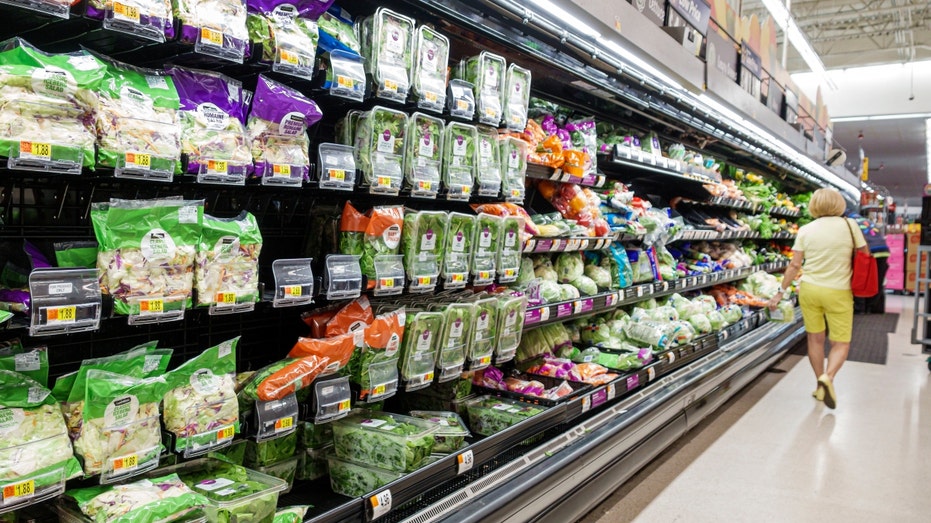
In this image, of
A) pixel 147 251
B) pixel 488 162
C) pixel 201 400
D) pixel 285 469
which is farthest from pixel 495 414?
pixel 147 251

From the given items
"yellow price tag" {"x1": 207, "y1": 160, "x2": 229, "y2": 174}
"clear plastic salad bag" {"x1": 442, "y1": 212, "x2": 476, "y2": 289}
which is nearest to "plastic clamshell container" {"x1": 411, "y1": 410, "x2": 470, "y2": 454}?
"clear plastic salad bag" {"x1": 442, "y1": 212, "x2": 476, "y2": 289}

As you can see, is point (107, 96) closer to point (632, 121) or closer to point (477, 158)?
point (477, 158)

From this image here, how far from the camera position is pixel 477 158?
8.22 feet

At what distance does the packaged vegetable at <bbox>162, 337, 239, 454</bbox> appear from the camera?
4.97 ft

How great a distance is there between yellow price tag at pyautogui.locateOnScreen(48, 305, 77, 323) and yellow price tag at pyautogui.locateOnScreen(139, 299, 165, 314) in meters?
0.14

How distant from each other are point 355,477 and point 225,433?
1.91ft

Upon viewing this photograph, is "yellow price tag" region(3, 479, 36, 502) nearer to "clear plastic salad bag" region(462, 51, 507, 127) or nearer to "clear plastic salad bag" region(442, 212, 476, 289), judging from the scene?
"clear plastic salad bag" region(442, 212, 476, 289)

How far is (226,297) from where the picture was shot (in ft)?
5.23

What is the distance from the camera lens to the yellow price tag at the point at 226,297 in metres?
1.58

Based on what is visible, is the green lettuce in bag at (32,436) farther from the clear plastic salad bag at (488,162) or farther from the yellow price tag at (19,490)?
the clear plastic salad bag at (488,162)

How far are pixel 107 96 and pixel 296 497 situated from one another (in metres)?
1.30

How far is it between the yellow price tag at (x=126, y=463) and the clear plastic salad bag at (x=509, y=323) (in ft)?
4.99

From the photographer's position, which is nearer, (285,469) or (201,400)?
(201,400)

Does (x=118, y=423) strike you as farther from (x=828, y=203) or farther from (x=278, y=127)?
(x=828, y=203)
